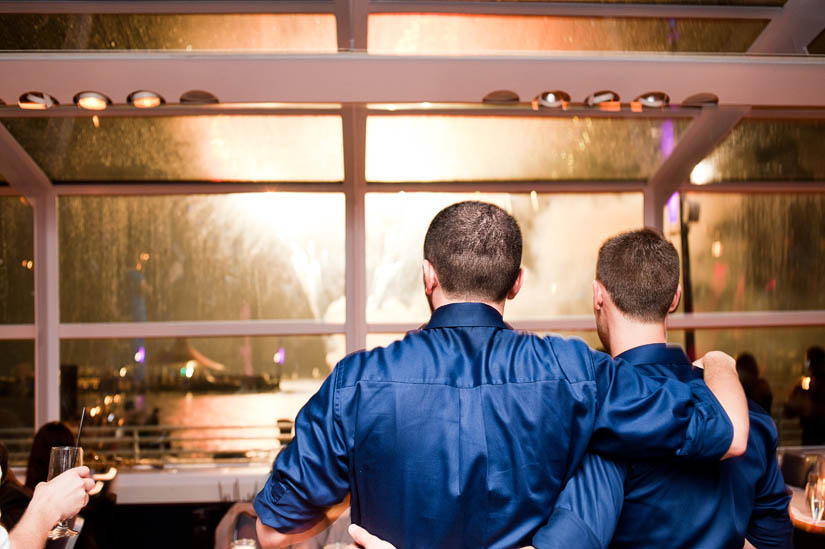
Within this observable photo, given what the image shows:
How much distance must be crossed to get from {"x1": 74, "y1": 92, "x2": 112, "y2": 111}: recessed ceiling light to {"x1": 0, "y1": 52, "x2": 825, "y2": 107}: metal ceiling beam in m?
0.03

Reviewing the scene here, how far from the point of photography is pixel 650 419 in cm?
123

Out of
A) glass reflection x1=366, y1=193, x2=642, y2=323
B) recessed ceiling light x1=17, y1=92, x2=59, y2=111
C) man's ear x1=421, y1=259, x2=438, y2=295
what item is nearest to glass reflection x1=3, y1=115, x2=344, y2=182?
glass reflection x1=366, y1=193, x2=642, y2=323

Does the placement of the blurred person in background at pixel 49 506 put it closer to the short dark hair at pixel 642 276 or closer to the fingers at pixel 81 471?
the fingers at pixel 81 471

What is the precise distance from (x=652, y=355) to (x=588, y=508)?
365mm

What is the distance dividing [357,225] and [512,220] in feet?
10.4

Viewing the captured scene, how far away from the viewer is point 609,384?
1246 mm

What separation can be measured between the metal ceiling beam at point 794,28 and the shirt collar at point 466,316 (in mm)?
2800

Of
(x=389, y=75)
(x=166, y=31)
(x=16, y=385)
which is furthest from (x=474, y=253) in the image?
(x=16, y=385)

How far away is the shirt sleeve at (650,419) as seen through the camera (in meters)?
1.23

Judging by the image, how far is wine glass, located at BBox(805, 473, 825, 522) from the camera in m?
2.87

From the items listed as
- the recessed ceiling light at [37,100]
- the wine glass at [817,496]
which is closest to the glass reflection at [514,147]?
the recessed ceiling light at [37,100]

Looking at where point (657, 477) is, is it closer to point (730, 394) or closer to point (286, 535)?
point (730, 394)

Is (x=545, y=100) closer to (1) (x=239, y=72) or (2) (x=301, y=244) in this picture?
(1) (x=239, y=72)

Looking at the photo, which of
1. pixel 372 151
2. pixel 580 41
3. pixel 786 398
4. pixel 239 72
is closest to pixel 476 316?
pixel 239 72
